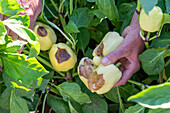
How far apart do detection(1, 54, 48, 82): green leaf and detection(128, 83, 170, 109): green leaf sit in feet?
0.93

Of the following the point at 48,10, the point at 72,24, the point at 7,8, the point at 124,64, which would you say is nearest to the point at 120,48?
the point at 124,64

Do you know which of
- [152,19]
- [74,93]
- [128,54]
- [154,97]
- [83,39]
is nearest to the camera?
[154,97]

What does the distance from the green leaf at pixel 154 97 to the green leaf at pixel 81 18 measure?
1.57 feet

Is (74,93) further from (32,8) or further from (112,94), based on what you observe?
(32,8)

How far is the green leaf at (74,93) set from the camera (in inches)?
32.5

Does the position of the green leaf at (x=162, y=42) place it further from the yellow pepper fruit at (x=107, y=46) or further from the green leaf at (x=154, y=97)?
the green leaf at (x=154, y=97)

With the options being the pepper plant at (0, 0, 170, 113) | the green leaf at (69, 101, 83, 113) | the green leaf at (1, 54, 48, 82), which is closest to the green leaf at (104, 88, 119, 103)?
the pepper plant at (0, 0, 170, 113)

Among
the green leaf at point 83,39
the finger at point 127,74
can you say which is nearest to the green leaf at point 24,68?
the finger at point 127,74

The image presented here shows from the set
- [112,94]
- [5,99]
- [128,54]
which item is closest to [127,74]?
[128,54]

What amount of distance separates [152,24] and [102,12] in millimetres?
290

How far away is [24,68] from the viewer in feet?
2.14

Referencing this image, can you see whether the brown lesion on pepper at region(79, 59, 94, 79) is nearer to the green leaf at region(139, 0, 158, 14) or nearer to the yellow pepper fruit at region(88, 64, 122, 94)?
the yellow pepper fruit at region(88, 64, 122, 94)

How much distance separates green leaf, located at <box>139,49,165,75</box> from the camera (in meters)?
0.73

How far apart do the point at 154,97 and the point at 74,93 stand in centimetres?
42
